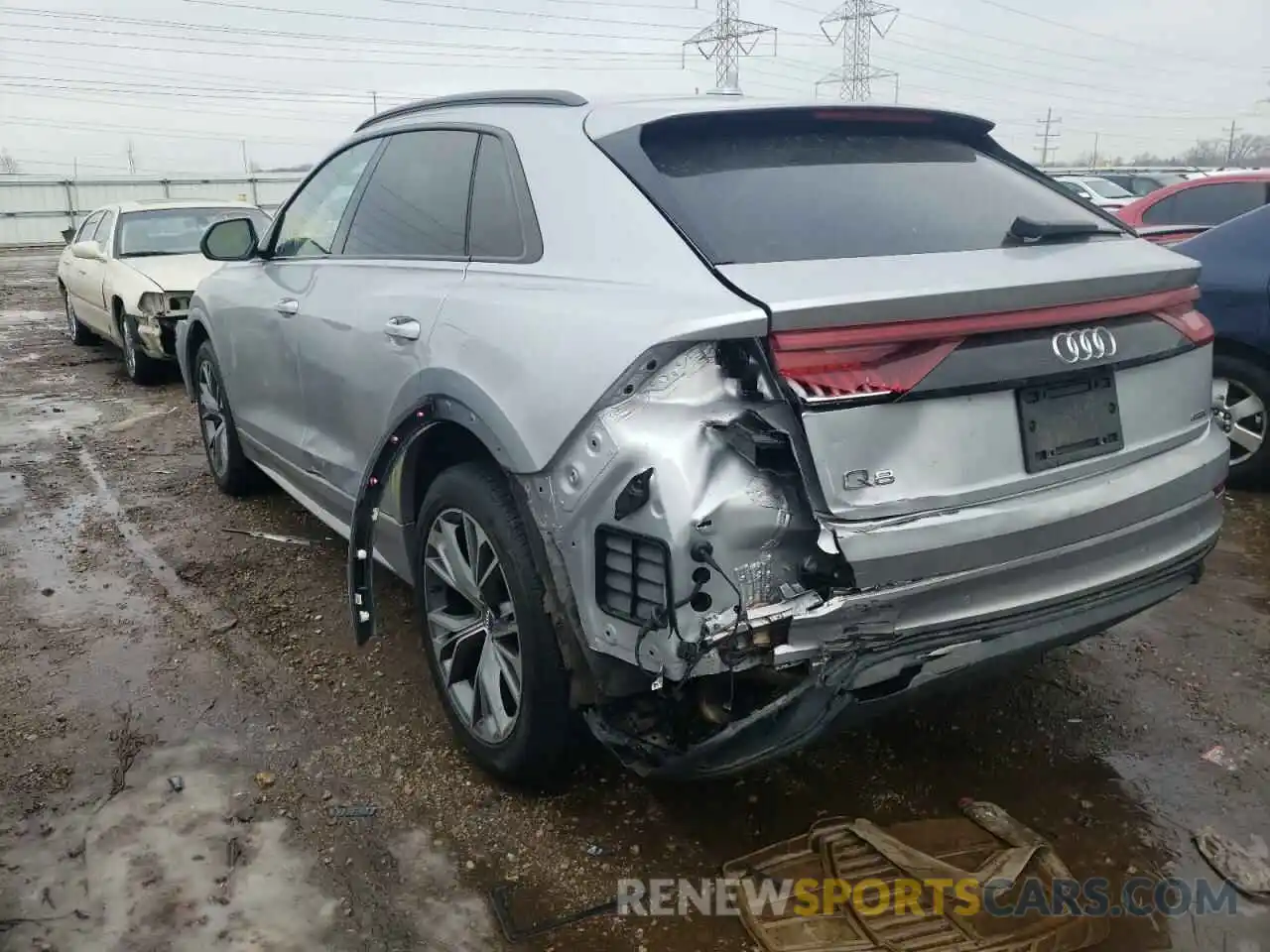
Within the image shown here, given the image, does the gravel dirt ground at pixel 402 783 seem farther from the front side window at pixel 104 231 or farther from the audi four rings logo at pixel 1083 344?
the front side window at pixel 104 231

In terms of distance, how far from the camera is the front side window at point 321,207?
3.92 metres

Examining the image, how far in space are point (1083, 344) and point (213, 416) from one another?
448 cm

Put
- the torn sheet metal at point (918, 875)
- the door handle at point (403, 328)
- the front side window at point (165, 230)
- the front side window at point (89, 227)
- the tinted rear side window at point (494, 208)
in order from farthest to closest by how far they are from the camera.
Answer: the front side window at point (89, 227)
the front side window at point (165, 230)
the door handle at point (403, 328)
the tinted rear side window at point (494, 208)
the torn sheet metal at point (918, 875)

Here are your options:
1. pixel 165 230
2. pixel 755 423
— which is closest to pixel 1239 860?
pixel 755 423

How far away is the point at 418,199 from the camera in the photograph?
3391 mm

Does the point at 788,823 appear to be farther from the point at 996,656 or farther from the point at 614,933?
the point at 996,656

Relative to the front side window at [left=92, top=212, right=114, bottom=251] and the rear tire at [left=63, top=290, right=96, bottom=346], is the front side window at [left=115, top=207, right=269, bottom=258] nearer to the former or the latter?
the front side window at [left=92, top=212, right=114, bottom=251]

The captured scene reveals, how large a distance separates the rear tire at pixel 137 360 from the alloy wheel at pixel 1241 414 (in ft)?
25.4

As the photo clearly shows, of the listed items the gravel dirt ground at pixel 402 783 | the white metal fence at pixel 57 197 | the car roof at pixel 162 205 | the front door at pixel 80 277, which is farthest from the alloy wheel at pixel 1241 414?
the white metal fence at pixel 57 197

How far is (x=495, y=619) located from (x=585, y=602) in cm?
54

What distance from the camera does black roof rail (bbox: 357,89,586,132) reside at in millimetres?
2930

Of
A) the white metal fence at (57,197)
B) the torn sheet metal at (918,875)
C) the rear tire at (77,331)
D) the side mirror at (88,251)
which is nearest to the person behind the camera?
the torn sheet metal at (918,875)

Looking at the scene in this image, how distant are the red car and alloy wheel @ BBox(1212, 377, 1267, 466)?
14.7 feet

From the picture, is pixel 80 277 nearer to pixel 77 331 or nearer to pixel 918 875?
pixel 77 331
